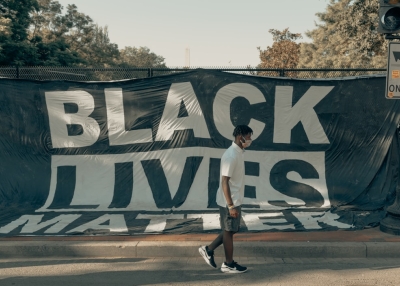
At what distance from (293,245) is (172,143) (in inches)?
125

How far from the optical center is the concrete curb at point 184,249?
19.8ft

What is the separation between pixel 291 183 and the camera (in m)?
8.33

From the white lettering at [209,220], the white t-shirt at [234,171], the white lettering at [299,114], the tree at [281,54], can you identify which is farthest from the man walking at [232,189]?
the tree at [281,54]

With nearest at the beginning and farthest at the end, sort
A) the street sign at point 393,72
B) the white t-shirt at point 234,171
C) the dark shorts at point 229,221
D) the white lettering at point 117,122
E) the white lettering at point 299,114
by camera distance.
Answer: the white t-shirt at point 234,171 → the dark shorts at point 229,221 → the street sign at point 393,72 → the white lettering at point 299,114 → the white lettering at point 117,122

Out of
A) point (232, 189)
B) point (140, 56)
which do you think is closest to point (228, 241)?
point (232, 189)

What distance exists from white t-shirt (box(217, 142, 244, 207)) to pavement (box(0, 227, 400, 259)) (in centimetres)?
116

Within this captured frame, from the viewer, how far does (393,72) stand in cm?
654

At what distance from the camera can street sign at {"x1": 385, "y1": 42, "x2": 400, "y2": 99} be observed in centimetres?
653

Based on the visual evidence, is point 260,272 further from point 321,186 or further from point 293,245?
point 321,186

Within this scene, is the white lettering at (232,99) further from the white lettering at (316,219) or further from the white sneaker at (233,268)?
the white sneaker at (233,268)

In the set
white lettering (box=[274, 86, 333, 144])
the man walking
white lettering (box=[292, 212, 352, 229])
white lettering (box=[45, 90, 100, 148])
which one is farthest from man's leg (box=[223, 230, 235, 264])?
white lettering (box=[45, 90, 100, 148])

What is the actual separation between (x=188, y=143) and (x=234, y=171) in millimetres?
3220

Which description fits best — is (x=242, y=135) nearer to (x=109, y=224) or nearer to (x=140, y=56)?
(x=109, y=224)

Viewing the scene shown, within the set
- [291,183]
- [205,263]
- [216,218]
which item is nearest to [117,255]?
[205,263]
